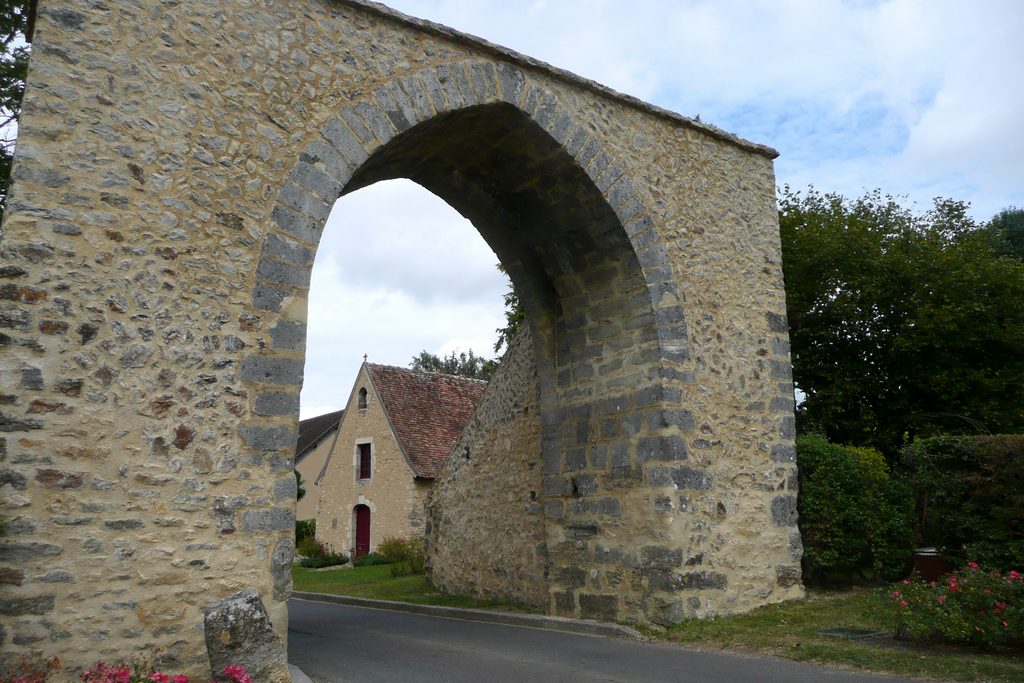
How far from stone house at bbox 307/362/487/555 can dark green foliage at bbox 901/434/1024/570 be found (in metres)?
13.4

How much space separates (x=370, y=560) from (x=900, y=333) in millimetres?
12777

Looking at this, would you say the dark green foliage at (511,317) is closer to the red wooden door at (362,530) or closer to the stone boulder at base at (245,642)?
the red wooden door at (362,530)

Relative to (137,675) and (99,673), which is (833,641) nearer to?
(137,675)

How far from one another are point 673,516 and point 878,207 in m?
10.9

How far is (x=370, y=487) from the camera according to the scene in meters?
21.1

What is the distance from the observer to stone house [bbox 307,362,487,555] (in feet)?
65.2

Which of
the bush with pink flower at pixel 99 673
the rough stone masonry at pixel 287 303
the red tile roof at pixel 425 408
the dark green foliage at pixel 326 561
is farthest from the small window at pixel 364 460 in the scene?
the bush with pink flower at pixel 99 673

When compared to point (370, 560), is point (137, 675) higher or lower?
higher

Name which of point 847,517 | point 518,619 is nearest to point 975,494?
point 847,517

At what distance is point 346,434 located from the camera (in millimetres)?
22641

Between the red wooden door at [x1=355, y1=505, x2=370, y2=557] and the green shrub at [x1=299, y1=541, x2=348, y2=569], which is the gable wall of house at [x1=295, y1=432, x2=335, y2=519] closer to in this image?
the green shrub at [x1=299, y1=541, x2=348, y2=569]

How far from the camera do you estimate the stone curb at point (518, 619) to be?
23.4ft

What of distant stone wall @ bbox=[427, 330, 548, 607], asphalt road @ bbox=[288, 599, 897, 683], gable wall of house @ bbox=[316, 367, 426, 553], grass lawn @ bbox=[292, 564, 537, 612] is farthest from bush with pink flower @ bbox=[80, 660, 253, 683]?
gable wall of house @ bbox=[316, 367, 426, 553]

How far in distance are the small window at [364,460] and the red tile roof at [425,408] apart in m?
1.70
